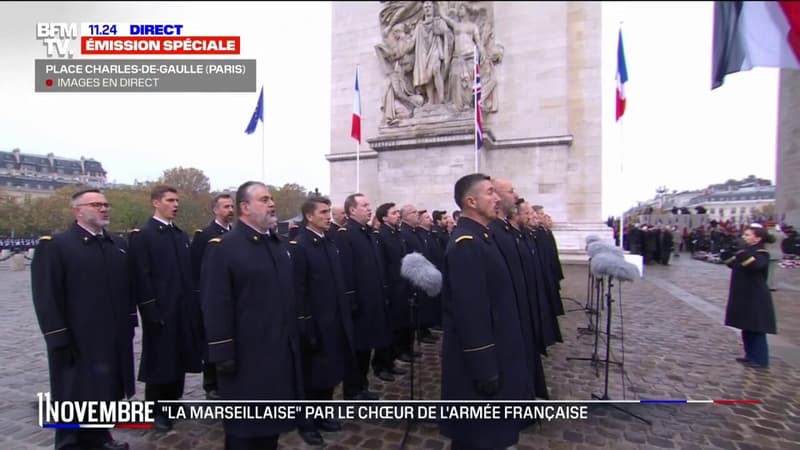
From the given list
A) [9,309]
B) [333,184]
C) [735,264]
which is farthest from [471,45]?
[9,309]

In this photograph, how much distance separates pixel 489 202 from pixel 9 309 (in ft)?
36.3

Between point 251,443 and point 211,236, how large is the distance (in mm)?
2817

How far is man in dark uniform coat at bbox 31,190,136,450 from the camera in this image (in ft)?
9.80

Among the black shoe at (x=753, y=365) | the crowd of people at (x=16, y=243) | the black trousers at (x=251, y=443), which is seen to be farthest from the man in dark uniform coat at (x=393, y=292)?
the black shoe at (x=753, y=365)

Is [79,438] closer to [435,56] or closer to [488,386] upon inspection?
[488,386]

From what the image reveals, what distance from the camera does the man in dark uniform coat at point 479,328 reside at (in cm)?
240

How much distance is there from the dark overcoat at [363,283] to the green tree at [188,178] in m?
8.23

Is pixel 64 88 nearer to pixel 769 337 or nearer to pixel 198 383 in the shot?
pixel 198 383

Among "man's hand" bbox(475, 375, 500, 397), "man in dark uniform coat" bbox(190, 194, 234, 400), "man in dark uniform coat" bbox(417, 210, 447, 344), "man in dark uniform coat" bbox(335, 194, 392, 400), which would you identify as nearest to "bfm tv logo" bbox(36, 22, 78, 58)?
"man in dark uniform coat" bbox(190, 194, 234, 400)

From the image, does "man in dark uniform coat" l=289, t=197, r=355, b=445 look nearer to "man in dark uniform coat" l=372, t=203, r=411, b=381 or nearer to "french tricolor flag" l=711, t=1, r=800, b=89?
"man in dark uniform coat" l=372, t=203, r=411, b=381

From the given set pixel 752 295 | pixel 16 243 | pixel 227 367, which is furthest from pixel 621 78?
pixel 16 243
